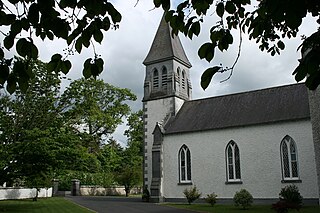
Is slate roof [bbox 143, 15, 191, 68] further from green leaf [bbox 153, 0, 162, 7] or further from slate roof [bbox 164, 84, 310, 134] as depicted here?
green leaf [bbox 153, 0, 162, 7]

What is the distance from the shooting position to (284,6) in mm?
2613

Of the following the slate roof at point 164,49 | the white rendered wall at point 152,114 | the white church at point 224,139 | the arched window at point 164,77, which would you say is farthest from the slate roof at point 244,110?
the slate roof at point 164,49

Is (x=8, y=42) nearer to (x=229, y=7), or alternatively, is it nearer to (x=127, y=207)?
(x=229, y=7)

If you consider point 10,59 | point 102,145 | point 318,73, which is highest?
point 102,145

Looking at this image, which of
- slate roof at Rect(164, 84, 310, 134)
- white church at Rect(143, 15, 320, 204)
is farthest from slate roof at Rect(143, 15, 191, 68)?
slate roof at Rect(164, 84, 310, 134)

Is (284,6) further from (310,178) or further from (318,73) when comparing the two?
(310,178)

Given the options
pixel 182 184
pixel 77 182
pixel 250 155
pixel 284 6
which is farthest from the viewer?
pixel 77 182

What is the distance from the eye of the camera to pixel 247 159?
27.8 meters

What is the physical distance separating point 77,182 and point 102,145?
6.60m

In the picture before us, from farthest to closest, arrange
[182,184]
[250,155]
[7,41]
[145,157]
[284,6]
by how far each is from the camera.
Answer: [145,157], [182,184], [250,155], [7,41], [284,6]

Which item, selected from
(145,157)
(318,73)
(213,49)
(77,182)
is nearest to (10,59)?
(213,49)

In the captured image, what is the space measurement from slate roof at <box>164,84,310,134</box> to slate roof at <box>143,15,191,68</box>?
16.7 feet

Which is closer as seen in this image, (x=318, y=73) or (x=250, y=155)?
(x=318, y=73)

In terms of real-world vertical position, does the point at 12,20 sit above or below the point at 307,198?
above
